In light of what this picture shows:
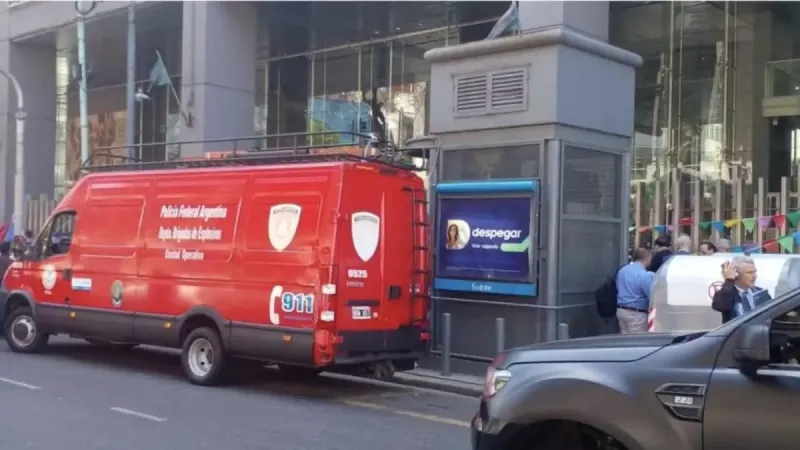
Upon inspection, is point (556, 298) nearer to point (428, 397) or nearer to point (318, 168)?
point (428, 397)

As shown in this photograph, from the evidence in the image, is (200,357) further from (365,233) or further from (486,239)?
(486,239)

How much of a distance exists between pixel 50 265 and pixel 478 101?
6.52m

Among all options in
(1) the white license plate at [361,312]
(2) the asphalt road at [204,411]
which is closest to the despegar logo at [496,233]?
(2) the asphalt road at [204,411]

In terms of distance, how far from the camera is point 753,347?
403 centimetres

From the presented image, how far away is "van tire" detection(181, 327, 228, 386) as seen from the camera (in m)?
10.7

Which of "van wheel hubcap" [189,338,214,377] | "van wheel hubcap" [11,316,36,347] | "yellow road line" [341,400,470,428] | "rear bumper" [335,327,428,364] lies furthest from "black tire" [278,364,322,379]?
"van wheel hubcap" [11,316,36,347]

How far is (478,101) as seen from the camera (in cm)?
1227

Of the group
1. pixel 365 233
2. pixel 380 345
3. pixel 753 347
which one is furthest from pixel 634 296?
pixel 753 347

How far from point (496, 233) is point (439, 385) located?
82.1 inches

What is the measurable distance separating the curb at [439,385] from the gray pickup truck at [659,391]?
6063 mm

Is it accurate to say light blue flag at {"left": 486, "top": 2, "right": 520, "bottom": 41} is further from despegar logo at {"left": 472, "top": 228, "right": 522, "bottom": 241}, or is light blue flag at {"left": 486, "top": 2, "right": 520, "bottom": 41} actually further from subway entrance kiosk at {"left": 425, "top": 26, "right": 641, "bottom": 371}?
despegar logo at {"left": 472, "top": 228, "right": 522, "bottom": 241}

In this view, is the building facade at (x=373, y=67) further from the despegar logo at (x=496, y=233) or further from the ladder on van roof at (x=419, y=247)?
the ladder on van roof at (x=419, y=247)

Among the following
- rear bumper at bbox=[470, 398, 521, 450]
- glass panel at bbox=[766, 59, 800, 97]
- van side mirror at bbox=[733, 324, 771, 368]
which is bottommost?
rear bumper at bbox=[470, 398, 521, 450]

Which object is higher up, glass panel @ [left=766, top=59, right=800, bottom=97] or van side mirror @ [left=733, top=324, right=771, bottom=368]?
glass panel @ [left=766, top=59, right=800, bottom=97]
